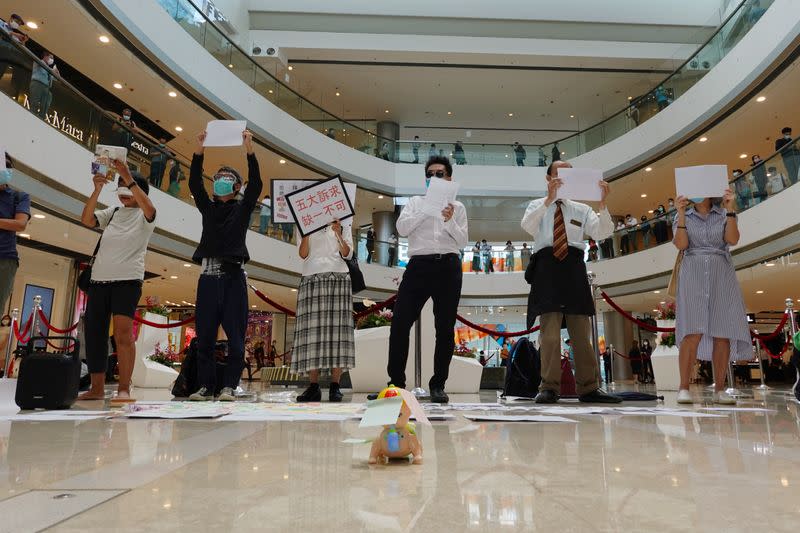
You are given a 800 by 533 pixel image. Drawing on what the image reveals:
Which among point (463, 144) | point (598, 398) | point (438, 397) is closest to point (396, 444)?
point (438, 397)

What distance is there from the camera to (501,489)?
0.99 metres

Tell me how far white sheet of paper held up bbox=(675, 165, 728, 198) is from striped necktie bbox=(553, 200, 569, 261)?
2.72 ft

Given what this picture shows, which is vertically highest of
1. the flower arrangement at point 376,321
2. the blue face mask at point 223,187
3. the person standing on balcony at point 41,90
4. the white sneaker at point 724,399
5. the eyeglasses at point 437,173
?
the person standing on balcony at point 41,90

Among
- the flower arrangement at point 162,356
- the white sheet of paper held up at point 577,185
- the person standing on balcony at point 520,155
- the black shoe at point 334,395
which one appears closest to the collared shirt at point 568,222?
the white sheet of paper held up at point 577,185

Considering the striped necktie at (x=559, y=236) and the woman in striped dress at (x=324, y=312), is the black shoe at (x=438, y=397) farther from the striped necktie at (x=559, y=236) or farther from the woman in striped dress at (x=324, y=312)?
the striped necktie at (x=559, y=236)

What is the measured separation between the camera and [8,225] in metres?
3.44

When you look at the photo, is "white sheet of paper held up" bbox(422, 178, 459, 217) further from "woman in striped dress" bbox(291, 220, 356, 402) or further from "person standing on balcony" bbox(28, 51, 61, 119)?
"person standing on balcony" bbox(28, 51, 61, 119)

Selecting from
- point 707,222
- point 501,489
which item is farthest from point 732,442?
point 707,222

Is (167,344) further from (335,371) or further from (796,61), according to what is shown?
(796,61)

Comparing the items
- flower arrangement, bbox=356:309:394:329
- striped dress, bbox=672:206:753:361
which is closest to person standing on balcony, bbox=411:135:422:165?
flower arrangement, bbox=356:309:394:329

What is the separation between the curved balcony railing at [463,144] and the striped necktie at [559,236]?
10.6m

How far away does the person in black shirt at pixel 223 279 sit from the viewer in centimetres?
372

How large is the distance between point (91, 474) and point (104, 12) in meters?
11.1

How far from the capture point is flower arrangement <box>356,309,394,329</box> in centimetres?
720
